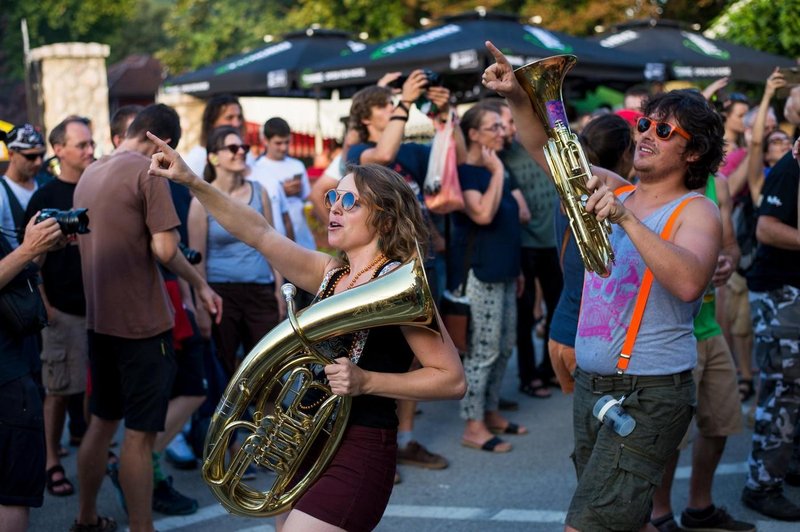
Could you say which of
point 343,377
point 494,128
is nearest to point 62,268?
point 494,128

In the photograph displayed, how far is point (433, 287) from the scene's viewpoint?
5.67m

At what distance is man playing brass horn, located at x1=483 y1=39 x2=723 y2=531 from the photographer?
3.29m

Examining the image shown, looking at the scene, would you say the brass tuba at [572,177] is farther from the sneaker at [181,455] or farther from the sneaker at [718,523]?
the sneaker at [181,455]

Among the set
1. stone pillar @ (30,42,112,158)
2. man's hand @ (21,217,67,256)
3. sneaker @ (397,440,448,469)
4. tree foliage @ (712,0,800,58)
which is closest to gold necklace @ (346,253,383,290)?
man's hand @ (21,217,67,256)

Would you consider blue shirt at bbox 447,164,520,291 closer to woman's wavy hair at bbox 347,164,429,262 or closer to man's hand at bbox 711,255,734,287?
man's hand at bbox 711,255,734,287

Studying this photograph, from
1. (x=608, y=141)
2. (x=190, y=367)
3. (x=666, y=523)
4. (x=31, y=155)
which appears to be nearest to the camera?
(x=608, y=141)

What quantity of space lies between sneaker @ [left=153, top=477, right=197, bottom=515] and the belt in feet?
8.07

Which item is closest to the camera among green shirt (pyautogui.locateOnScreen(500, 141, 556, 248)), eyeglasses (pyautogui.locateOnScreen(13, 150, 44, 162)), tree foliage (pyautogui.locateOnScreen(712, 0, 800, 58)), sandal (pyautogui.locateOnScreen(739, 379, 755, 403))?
eyeglasses (pyautogui.locateOnScreen(13, 150, 44, 162))

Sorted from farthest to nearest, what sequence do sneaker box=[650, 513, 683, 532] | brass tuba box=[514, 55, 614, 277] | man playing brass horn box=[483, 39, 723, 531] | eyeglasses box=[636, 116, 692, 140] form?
sneaker box=[650, 513, 683, 532] → eyeglasses box=[636, 116, 692, 140] → man playing brass horn box=[483, 39, 723, 531] → brass tuba box=[514, 55, 614, 277]

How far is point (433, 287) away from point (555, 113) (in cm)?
250

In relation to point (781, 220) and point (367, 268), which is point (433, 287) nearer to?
point (781, 220)

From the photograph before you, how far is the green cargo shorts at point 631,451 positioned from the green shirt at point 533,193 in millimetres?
3951

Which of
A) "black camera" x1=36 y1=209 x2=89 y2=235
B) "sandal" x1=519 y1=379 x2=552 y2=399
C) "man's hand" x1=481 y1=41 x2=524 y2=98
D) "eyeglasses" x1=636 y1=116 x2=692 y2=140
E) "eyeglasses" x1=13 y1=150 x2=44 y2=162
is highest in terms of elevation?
"man's hand" x1=481 y1=41 x2=524 y2=98

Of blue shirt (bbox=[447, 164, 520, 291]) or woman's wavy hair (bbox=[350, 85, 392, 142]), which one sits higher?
woman's wavy hair (bbox=[350, 85, 392, 142])
